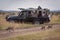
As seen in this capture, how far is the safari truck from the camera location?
263 cm

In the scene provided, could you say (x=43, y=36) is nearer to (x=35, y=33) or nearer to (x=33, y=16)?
(x=35, y=33)

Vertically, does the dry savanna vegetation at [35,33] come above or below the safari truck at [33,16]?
below

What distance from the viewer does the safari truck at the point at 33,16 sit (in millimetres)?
2635

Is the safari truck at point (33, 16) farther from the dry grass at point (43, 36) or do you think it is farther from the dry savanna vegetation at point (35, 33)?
the dry grass at point (43, 36)

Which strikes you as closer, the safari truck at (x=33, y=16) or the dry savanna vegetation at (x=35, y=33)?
the dry savanna vegetation at (x=35, y=33)

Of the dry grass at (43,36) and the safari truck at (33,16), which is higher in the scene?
the safari truck at (33,16)

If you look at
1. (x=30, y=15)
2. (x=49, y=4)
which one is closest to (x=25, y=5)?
(x=30, y=15)

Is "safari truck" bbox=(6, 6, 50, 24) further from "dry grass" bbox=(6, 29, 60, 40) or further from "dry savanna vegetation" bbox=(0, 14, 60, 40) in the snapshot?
"dry grass" bbox=(6, 29, 60, 40)

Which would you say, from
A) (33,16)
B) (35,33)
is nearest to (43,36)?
(35,33)

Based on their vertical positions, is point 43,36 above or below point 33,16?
below

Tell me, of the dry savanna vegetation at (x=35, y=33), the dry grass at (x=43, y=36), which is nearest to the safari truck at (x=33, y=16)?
the dry savanna vegetation at (x=35, y=33)

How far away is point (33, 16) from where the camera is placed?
8.80 ft

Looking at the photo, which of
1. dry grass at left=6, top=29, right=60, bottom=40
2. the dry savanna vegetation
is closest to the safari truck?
the dry savanna vegetation

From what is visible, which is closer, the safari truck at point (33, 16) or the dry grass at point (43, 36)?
the dry grass at point (43, 36)
